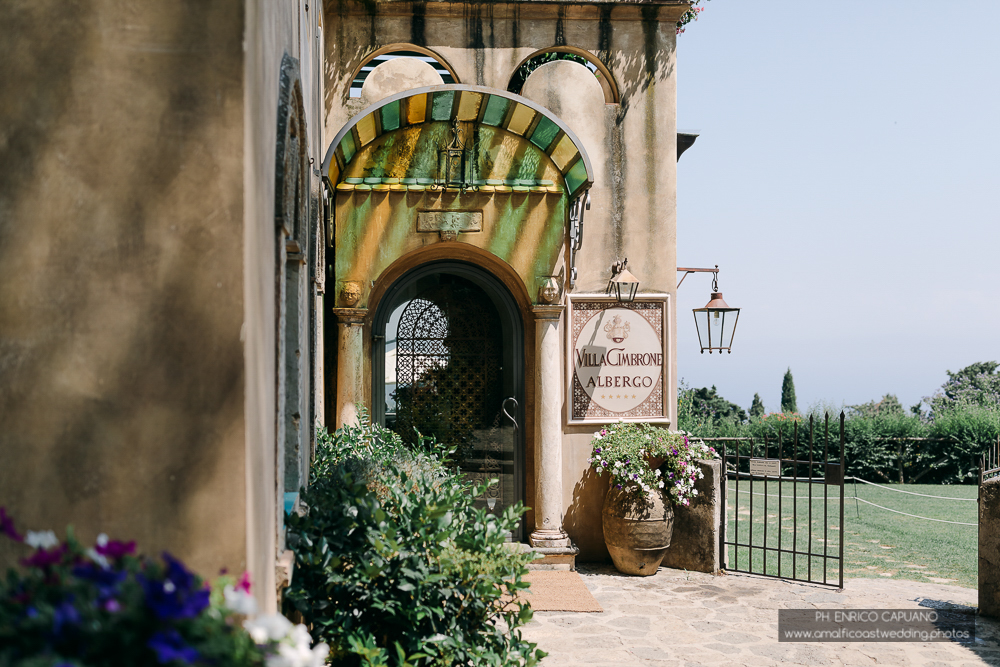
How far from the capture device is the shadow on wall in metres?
7.46

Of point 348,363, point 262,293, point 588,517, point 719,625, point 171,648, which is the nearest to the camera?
point 171,648

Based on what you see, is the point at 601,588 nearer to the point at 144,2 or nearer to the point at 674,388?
the point at 674,388

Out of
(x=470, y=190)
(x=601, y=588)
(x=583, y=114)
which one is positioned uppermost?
(x=583, y=114)

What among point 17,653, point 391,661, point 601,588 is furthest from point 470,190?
point 17,653

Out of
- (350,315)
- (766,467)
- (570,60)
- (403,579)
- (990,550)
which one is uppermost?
(570,60)

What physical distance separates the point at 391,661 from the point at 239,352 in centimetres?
172

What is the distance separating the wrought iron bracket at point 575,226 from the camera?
7.30 metres

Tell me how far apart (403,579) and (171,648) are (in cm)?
192

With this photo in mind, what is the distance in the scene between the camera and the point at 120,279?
186 cm

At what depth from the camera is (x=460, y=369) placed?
300 inches

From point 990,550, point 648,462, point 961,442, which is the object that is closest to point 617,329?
point 648,462

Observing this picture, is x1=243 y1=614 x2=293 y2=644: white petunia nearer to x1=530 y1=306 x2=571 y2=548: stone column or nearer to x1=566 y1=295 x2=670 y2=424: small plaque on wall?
x1=530 y1=306 x2=571 y2=548: stone column

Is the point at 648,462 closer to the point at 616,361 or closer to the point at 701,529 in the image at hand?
the point at 701,529

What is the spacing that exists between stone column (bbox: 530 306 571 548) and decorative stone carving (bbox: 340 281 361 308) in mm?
1668
